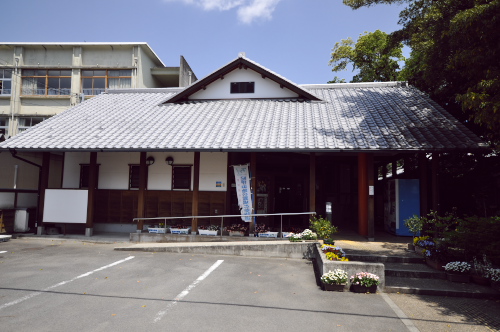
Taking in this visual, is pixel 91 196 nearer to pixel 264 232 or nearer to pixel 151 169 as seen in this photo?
pixel 151 169

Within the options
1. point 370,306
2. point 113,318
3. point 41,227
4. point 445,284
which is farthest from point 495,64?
point 41,227

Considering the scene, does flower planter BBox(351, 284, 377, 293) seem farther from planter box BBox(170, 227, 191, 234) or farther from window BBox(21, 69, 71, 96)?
window BBox(21, 69, 71, 96)

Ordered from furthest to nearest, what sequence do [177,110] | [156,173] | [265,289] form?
[177,110]
[156,173]
[265,289]

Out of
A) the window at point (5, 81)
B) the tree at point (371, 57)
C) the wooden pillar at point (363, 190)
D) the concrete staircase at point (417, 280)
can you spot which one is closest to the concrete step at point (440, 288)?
the concrete staircase at point (417, 280)

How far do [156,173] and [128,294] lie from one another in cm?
749

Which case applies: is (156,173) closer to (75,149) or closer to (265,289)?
(75,149)

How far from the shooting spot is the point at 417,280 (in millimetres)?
7254

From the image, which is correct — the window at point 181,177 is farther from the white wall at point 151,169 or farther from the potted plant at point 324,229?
the potted plant at point 324,229

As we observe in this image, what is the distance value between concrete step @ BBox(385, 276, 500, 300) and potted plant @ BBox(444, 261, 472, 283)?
0.12 m

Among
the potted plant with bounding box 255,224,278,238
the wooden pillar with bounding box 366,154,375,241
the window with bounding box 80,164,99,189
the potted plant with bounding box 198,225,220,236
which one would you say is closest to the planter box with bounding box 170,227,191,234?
the potted plant with bounding box 198,225,220,236

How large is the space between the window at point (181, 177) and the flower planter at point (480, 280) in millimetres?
9491

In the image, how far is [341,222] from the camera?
15008 millimetres

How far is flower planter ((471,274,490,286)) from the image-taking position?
22.4ft

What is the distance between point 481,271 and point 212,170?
8868 mm
